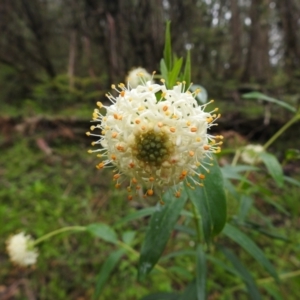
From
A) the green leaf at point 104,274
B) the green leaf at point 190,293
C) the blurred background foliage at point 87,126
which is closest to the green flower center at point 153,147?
the blurred background foliage at point 87,126

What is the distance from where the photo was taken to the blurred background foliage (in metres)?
2.99

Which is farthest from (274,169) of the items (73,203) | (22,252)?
(73,203)

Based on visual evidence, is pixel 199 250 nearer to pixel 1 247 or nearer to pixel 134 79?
pixel 134 79

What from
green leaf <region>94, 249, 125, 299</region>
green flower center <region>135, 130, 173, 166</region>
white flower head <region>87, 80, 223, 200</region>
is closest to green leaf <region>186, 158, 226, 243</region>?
white flower head <region>87, 80, 223, 200</region>

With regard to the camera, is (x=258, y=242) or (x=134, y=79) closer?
(x=134, y=79)

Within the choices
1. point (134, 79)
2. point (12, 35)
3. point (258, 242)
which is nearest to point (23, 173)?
point (134, 79)

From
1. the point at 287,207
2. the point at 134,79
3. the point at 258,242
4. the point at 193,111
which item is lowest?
the point at 258,242

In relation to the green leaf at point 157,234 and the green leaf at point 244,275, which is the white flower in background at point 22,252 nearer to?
the green leaf at point 157,234

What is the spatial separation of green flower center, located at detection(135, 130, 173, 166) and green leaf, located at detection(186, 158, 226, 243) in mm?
241

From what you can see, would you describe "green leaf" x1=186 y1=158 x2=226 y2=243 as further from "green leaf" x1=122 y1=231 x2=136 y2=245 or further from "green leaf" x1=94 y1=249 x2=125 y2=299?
"green leaf" x1=122 y1=231 x2=136 y2=245

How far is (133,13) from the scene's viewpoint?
5.76 meters

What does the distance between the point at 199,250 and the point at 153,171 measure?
755mm

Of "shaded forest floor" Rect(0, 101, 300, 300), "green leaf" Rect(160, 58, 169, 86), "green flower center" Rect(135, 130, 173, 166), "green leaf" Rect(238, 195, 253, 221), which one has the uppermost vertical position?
"green leaf" Rect(160, 58, 169, 86)

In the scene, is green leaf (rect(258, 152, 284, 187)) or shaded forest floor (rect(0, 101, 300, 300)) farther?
shaded forest floor (rect(0, 101, 300, 300))
